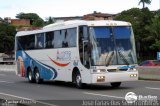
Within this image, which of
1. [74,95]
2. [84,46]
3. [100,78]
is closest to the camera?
[74,95]

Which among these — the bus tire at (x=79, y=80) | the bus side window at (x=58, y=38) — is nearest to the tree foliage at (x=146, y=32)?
the bus side window at (x=58, y=38)

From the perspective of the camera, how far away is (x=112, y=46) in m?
21.2

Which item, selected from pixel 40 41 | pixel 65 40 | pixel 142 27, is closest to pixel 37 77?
pixel 40 41

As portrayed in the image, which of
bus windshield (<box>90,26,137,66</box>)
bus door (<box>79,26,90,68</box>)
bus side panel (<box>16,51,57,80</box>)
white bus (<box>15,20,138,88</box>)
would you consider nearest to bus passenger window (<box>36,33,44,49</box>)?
bus side panel (<box>16,51,57,80</box>)

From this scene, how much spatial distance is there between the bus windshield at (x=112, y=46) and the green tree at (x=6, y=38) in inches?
3876

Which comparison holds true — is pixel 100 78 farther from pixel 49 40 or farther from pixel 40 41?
pixel 40 41

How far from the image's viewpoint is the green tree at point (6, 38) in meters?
119

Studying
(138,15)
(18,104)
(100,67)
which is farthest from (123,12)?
(18,104)

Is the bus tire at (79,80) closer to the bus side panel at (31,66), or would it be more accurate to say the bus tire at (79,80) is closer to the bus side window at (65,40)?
the bus side window at (65,40)

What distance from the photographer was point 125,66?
2125 centimetres

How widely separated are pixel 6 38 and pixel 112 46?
325 ft

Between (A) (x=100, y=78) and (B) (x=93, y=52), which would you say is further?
(B) (x=93, y=52)

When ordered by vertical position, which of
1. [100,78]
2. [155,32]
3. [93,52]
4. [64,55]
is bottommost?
[155,32]

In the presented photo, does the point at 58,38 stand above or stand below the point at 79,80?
above
